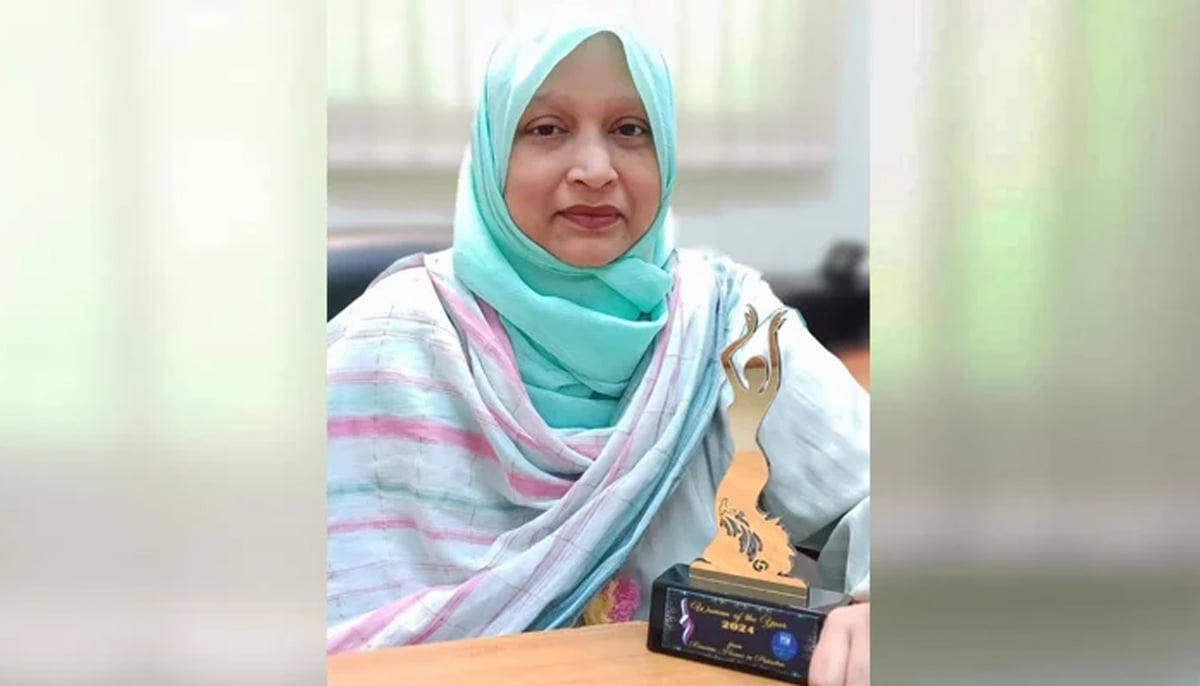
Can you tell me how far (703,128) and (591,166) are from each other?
0.50 feet

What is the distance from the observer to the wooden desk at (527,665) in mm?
1039

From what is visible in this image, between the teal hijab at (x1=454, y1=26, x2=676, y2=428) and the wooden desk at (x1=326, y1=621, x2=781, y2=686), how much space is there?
23 centimetres

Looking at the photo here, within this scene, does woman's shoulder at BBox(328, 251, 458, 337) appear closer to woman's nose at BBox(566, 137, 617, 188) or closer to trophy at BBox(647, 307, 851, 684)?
woman's nose at BBox(566, 137, 617, 188)

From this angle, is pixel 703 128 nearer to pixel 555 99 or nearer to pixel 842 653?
pixel 555 99

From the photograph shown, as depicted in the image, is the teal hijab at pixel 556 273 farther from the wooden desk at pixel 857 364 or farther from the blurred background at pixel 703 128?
the wooden desk at pixel 857 364

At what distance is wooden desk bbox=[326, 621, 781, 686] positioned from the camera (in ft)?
3.41

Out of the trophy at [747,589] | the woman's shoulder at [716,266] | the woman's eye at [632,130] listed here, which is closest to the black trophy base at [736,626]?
the trophy at [747,589]

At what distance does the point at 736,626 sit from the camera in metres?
1.07

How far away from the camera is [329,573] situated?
109cm

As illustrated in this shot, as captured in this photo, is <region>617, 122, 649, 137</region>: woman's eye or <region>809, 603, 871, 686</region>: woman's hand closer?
<region>809, 603, 871, 686</region>: woman's hand

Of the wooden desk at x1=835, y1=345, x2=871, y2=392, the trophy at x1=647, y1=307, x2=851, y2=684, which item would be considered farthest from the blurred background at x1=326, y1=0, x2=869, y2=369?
the trophy at x1=647, y1=307, x2=851, y2=684

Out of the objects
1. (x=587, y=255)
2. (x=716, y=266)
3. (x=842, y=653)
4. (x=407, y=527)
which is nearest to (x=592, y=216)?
(x=587, y=255)
